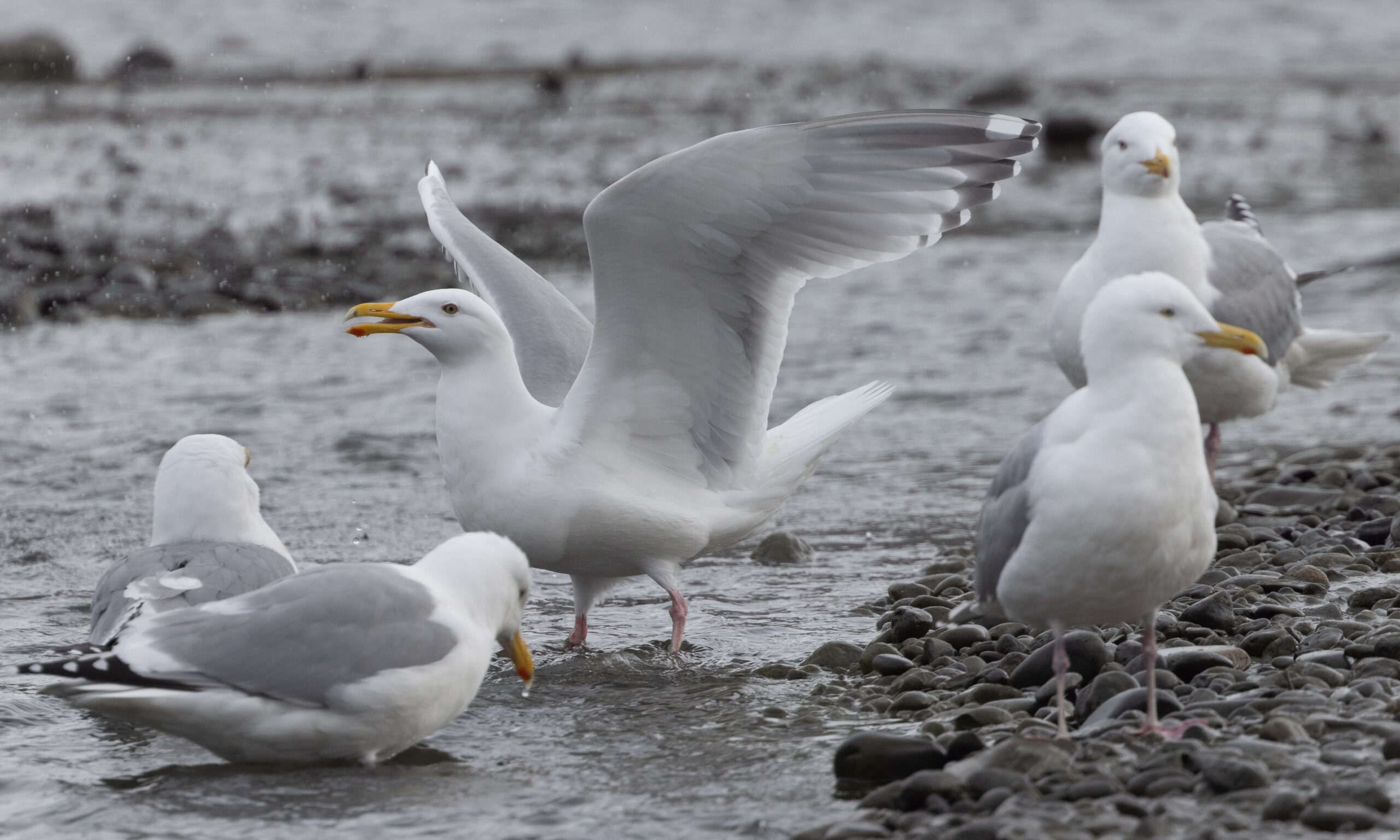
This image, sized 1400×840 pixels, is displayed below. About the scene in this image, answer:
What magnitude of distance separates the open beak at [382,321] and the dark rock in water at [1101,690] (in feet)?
7.81

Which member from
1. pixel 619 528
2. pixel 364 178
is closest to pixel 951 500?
pixel 619 528

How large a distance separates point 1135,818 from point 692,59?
921 inches

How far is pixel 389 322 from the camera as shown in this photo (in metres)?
5.34

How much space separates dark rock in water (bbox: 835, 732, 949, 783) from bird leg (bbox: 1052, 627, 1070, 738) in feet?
1.11

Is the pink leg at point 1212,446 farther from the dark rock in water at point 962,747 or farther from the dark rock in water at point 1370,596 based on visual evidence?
the dark rock in water at point 962,747

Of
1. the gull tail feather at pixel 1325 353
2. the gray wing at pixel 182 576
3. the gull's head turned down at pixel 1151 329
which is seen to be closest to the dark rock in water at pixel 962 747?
the gull's head turned down at pixel 1151 329

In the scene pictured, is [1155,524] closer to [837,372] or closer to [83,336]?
[837,372]

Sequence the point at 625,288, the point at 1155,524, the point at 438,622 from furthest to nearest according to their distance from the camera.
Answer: the point at 625,288 < the point at 438,622 < the point at 1155,524

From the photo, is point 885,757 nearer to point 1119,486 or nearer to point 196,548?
point 1119,486

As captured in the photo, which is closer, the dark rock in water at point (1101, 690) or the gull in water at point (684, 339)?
the dark rock in water at point (1101, 690)

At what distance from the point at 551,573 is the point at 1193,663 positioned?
310 cm

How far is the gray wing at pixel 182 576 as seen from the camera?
4.77m

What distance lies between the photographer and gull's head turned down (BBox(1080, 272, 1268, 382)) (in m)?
4.02

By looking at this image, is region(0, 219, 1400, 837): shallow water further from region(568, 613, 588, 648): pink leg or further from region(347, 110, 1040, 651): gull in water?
region(347, 110, 1040, 651): gull in water
